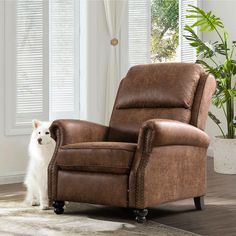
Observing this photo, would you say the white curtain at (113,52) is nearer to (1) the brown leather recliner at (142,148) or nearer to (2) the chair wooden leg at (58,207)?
(1) the brown leather recliner at (142,148)

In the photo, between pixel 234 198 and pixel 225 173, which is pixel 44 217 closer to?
pixel 234 198

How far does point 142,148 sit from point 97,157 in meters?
0.29

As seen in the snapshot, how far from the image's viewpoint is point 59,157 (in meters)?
4.10

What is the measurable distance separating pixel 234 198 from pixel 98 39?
2010 mm

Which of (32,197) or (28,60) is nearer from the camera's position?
(32,197)

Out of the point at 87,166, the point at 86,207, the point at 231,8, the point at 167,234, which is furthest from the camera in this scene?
the point at 231,8

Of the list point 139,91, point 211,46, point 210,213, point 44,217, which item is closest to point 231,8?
point 211,46

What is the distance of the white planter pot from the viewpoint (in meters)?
5.83

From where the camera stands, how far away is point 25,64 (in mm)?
5328

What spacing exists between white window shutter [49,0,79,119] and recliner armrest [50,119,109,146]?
4.99 feet

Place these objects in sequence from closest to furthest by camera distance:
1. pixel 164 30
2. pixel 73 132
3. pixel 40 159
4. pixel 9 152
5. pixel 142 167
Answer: pixel 142 167, pixel 73 132, pixel 40 159, pixel 9 152, pixel 164 30

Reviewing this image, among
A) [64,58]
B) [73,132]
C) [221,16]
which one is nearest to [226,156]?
[221,16]

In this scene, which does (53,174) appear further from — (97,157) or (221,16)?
(221,16)

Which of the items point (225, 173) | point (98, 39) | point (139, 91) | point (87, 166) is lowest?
point (225, 173)
